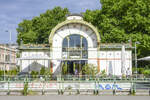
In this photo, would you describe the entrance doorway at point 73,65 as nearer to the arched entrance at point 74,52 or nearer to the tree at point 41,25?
the arched entrance at point 74,52

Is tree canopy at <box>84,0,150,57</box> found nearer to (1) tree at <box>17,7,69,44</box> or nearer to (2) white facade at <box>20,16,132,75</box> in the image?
(2) white facade at <box>20,16,132,75</box>

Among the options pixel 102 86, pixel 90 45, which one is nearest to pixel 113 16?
pixel 90 45

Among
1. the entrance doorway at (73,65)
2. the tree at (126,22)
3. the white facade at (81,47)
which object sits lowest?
the entrance doorway at (73,65)

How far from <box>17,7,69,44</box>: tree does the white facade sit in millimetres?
15199

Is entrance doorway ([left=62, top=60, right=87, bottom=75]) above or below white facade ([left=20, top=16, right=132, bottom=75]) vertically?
below

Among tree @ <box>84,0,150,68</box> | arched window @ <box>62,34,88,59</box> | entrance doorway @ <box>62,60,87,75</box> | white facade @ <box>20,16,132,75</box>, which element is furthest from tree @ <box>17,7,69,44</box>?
entrance doorway @ <box>62,60,87,75</box>

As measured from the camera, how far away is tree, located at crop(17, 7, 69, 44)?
44.1 metres

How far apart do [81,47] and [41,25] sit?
19.5 metres

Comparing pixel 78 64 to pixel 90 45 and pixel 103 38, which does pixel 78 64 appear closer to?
pixel 90 45

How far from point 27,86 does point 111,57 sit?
1475cm

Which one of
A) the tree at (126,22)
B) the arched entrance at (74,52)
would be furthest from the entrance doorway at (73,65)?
the tree at (126,22)

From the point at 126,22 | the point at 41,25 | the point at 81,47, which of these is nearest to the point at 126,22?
the point at 126,22

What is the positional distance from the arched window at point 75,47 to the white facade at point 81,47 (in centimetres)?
14

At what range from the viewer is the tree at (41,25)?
145 ft
